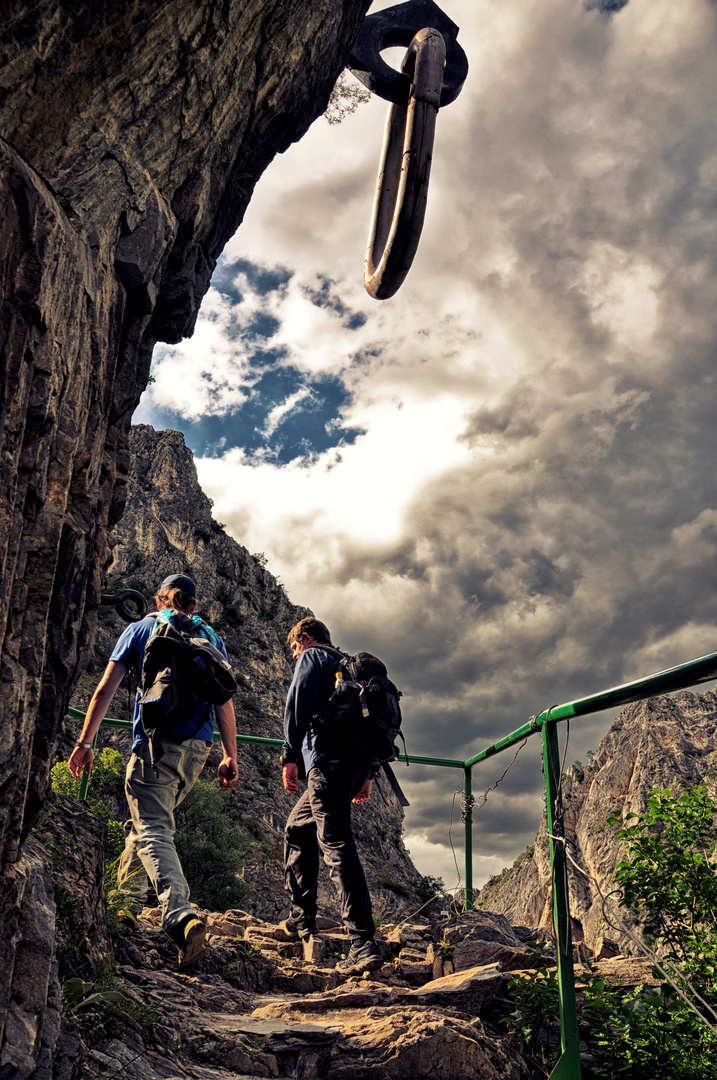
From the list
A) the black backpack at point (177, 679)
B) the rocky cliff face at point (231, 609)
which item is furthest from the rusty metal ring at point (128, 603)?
the rocky cliff face at point (231, 609)

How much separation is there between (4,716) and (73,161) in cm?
251

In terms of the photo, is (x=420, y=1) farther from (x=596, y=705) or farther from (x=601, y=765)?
(x=601, y=765)

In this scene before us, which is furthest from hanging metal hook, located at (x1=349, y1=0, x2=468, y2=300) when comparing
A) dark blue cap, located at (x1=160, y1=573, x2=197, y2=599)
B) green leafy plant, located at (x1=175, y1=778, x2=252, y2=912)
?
green leafy plant, located at (x1=175, y1=778, x2=252, y2=912)

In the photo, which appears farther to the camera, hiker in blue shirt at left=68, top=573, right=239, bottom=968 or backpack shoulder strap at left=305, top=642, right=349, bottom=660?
backpack shoulder strap at left=305, top=642, right=349, bottom=660

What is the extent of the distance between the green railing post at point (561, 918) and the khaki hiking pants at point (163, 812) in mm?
1895

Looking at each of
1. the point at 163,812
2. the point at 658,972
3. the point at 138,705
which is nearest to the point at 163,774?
the point at 163,812

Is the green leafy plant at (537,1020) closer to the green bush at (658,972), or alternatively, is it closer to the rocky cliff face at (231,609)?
the green bush at (658,972)

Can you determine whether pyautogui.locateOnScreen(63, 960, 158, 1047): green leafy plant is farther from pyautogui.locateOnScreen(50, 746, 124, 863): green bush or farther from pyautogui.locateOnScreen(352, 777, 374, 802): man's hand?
pyautogui.locateOnScreen(352, 777, 374, 802): man's hand

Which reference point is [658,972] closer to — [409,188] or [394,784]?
[394,784]

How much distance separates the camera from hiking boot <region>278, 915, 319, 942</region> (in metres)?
5.33

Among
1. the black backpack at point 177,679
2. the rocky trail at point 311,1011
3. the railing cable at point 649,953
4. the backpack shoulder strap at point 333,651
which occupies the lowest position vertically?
the rocky trail at point 311,1011

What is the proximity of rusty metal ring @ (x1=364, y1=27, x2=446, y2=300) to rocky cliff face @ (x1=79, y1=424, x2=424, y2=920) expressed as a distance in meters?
21.3

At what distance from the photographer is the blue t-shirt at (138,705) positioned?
165 inches

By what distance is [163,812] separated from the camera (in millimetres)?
4109
